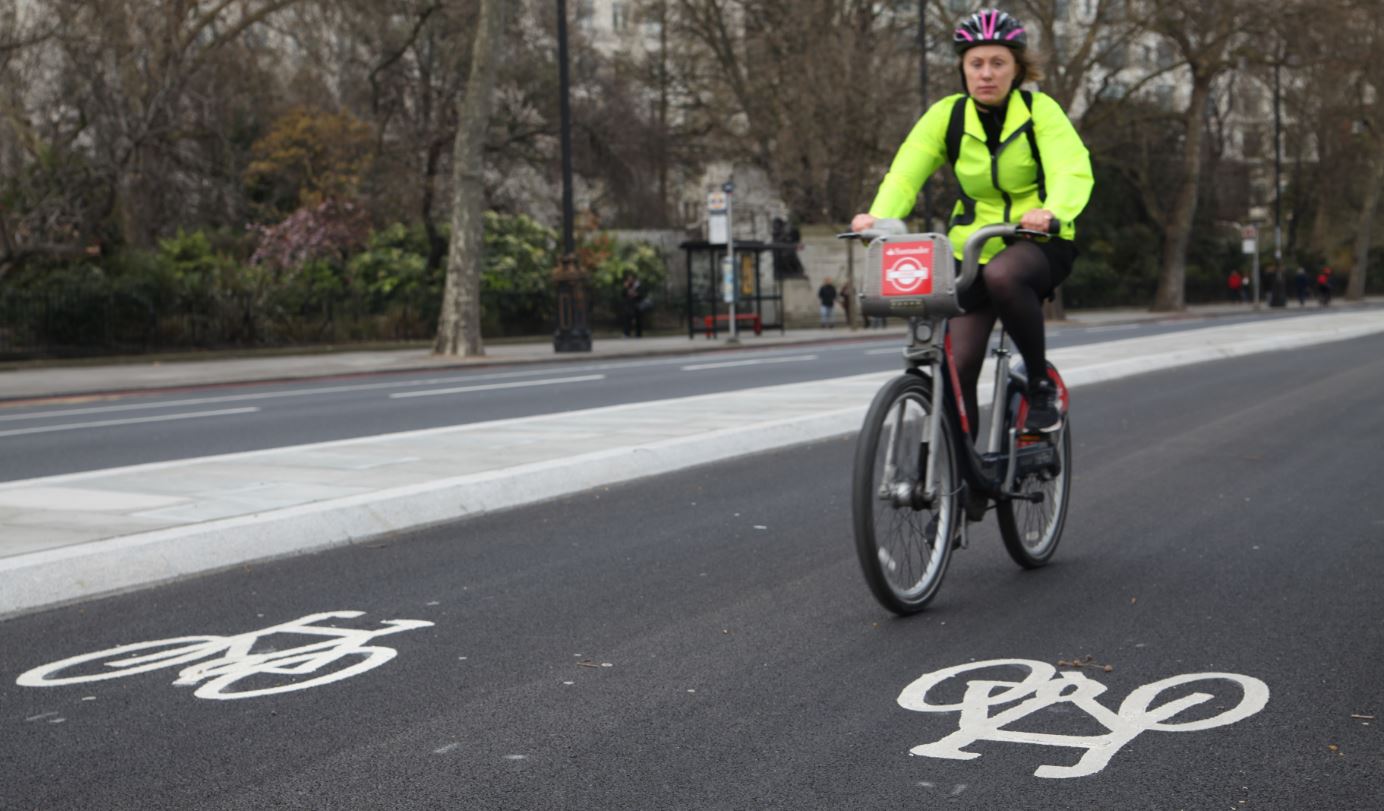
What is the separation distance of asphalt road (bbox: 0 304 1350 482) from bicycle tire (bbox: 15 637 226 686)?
5294mm

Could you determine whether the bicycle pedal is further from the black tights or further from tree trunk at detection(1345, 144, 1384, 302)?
tree trunk at detection(1345, 144, 1384, 302)

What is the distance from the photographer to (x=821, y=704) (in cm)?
411

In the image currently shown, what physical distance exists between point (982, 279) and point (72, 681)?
3.21 m

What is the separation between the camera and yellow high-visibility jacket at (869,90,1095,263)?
17.1 ft

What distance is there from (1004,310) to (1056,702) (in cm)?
175

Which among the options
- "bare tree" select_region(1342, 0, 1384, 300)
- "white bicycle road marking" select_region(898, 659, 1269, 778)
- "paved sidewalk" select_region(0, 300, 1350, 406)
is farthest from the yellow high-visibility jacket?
"bare tree" select_region(1342, 0, 1384, 300)

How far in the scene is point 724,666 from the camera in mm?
4543

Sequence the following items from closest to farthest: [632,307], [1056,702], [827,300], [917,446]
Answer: [1056,702]
[917,446]
[632,307]
[827,300]

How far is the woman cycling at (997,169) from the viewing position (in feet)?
17.2

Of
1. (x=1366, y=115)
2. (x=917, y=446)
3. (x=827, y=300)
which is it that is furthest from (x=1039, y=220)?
(x=1366, y=115)

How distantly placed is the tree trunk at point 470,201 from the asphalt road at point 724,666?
19.9m

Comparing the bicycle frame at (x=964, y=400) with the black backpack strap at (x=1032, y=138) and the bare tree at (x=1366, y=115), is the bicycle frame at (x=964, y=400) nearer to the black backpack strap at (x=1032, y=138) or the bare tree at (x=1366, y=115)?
the black backpack strap at (x=1032, y=138)

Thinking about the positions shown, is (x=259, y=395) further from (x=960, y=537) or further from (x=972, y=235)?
(x=972, y=235)

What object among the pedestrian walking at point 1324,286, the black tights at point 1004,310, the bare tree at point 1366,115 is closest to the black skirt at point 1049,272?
the black tights at point 1004,310
